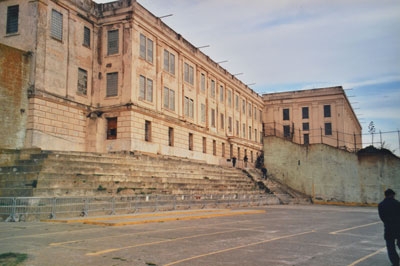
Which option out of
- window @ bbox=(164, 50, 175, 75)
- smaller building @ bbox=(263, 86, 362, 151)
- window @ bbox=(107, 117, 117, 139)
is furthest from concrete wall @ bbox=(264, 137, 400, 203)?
smaller building @ bbox=(263, 86, 362, 151)

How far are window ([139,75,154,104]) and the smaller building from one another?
32.0 meters

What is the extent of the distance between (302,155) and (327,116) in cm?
2662

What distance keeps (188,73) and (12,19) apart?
759 inches

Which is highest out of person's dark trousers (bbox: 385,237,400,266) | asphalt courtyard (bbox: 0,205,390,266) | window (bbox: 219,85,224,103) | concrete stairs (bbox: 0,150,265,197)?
window (bbox: 219,85,224,103)

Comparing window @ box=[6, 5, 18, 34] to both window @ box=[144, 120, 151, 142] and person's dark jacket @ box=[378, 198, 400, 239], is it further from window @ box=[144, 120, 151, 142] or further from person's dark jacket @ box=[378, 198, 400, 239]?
person's dark jacket @ box=[378, 198, 400, 239]

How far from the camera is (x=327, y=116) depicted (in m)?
64.0

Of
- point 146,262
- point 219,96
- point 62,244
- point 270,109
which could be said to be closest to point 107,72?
point 219,96

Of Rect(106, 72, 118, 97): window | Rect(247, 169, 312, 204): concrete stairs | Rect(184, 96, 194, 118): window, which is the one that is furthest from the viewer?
Rect(184, 96, 194, 118): window

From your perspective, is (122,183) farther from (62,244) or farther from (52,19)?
(52,19)

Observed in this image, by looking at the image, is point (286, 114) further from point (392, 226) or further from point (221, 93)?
point (392, 226)

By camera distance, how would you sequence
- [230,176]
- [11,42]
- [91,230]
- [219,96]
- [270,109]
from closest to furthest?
[91,230], [11,42], [230,176], [219,96], [270,109]

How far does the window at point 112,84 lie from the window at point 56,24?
213 inches

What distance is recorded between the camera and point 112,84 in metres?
33.1

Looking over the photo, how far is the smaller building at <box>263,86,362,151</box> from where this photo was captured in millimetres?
62844
